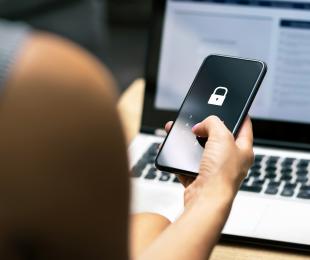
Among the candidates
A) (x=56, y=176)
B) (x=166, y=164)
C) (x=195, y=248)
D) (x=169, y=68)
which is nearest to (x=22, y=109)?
(x=56, y=176)

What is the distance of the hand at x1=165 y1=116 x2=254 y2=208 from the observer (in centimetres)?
46

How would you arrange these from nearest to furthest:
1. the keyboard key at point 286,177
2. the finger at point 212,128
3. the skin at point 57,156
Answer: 1. the skin at point 57,156
2. the finger at point 212,128
3. the keyboard key at point 286,177

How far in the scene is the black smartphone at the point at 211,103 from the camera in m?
0.62

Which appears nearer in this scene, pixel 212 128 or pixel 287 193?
pixel 212 128

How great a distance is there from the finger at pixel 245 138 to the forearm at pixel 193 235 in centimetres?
11

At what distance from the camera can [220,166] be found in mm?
487

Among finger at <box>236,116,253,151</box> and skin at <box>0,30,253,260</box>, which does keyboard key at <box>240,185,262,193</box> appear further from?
skin at <box>0,30,253,260</box>

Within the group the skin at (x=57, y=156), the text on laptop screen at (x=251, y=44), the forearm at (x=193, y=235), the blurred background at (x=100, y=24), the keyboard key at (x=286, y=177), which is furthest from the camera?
the blurred background at (x=100, y=24)

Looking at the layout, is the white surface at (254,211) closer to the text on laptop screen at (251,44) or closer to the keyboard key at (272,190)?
the keyboard key at (272,190)

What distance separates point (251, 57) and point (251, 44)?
0.02 metres

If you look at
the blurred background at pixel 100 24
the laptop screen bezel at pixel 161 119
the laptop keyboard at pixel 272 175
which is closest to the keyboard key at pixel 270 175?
the laptop keyboard at pixel 272 175

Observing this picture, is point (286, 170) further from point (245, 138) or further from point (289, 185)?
point (245, 138)

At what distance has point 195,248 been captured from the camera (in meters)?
0.42

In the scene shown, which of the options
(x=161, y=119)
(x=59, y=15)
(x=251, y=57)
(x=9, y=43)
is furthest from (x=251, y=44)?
(x=59, y=15)
